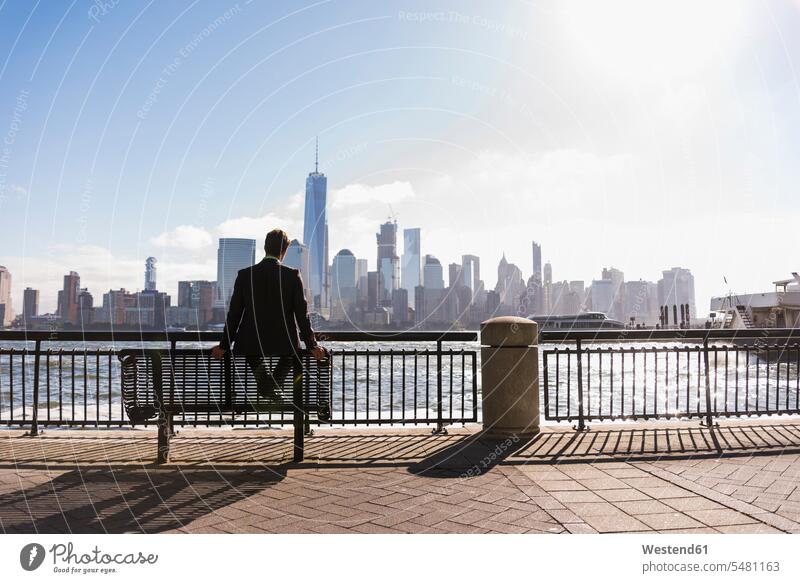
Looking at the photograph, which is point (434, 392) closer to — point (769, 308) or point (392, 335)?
point (392, 335)

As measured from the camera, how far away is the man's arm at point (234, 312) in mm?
5266

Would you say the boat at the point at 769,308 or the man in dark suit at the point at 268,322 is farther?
the boat at the point at 769,308

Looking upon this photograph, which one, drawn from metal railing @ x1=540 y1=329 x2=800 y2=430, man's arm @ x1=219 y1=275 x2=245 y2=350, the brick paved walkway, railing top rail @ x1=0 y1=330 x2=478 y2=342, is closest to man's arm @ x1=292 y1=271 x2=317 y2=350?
man's arm @ x1=219 y1=275 x2=245 y2=350

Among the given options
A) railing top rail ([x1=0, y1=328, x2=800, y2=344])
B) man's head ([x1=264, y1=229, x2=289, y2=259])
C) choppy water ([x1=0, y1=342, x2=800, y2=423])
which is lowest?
choppy water ([x1=0, y1=342, x2=800, y2=423])

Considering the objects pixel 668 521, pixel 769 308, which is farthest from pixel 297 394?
pixel 769 308

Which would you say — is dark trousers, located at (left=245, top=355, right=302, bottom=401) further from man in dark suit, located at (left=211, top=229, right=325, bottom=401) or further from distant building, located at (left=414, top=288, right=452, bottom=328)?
distant building, located at (left=414, top=288, right=452, bottom=328)

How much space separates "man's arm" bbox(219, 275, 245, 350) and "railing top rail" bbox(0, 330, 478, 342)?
2.42ft

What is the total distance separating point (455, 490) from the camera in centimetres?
449

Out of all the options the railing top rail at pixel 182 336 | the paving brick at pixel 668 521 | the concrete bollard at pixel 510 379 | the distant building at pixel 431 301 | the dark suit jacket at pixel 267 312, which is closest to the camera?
the paving brick at pixel 668 521

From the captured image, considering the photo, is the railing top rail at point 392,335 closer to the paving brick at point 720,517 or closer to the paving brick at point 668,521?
the paving brick at point 720,517

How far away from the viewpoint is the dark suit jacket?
5.23m

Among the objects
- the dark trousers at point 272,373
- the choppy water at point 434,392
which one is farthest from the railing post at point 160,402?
the dark trousers at point 272,373

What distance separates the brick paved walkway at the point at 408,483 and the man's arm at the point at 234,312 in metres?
1.17

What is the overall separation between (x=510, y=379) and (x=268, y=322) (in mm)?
2950
